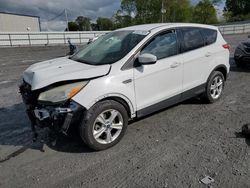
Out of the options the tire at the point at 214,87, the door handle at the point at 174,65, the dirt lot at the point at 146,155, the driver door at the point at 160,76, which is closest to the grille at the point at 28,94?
the dirt lot at the point at 146,155

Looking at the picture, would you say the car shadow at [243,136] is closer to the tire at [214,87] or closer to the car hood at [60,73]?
the tire at [214,87]

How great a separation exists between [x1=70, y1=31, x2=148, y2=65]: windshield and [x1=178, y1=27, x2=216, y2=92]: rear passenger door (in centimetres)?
93

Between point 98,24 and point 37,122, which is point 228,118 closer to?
point 37,122

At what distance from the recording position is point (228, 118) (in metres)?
4.22

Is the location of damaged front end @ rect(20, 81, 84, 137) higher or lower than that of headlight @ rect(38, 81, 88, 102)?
lower

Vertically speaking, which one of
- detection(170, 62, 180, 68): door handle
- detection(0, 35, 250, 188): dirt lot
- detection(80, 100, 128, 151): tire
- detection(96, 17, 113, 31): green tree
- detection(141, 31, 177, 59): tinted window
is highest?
detection(96, 17, 113, 31): green tree

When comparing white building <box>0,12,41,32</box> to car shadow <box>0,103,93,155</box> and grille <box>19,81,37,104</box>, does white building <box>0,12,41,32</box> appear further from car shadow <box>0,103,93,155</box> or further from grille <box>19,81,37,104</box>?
grille <box>19,81,37,104</box>

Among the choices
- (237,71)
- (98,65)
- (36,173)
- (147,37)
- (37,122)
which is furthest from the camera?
(237,71)

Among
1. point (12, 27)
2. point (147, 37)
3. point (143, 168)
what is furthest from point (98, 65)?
point (12, 27)

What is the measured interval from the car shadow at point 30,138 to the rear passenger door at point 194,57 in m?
2.23

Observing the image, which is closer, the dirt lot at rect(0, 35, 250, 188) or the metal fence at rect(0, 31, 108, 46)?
the dirt lot at rect(0, 35, 250, 188)

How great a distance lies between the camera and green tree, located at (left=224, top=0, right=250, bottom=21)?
63312 millimetres

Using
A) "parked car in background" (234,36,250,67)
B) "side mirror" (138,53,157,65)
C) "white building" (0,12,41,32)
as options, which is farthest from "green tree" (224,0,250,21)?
"side mirror" (138,53,157,65)

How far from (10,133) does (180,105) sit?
3.36 m
